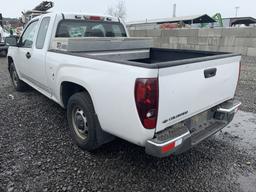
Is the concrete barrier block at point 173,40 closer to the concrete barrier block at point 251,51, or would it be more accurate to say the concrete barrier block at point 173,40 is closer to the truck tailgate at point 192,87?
the concrete barrier block at point 251,51

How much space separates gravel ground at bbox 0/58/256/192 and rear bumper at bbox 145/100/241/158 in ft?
1.56

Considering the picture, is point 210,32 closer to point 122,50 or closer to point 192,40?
point 192,40

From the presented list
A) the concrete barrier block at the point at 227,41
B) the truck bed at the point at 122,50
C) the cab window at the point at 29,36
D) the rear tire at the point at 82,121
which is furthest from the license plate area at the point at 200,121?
the concrete barrier block at the point at 227,41

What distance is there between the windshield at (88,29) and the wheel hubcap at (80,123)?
1.55m

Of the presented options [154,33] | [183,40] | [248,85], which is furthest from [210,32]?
[248,85]

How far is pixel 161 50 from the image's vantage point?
4.30 m

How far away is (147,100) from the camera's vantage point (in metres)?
2.06

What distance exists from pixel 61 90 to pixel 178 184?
2.12 m

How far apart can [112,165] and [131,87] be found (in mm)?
1261

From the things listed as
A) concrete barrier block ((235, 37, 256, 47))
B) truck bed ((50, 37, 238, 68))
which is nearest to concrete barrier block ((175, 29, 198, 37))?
concrete barrier block ((235, 37, 256, 47))

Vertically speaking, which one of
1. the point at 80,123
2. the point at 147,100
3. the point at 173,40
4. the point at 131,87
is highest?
the point at 173,40

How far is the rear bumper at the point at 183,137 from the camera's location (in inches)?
84.6

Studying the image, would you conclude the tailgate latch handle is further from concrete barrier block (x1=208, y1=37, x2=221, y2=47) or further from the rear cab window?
concrete barrier block (x1=208, y1=37, x2=221, y2=47)

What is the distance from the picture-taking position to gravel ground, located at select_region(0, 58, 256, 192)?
8.30 feet
